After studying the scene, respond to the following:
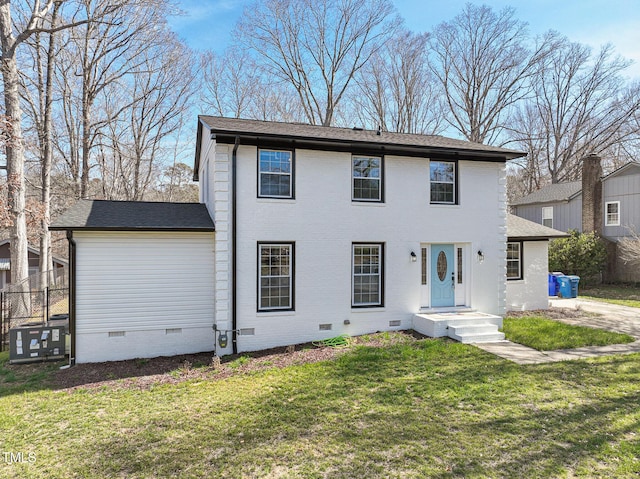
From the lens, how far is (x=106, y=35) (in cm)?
1820

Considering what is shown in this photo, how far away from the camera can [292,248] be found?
9.09m

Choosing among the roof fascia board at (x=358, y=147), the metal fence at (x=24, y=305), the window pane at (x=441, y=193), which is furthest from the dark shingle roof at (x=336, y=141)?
the metal fence at (x=24, y=305)

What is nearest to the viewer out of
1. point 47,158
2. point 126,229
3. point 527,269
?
point 126,229

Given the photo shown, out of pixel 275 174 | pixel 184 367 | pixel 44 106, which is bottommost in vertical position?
pixel 184 367

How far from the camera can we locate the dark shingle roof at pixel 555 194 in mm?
21781

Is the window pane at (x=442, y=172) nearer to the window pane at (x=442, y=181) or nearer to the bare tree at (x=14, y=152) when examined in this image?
the window pane at (x=442, y=181)

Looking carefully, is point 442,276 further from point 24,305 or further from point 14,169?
point 14,169

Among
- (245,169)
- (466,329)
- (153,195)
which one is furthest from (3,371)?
(153,195)

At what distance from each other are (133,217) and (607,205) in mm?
23161

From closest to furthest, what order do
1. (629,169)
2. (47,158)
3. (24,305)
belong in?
(24,305) < (47,158) < (629,169)

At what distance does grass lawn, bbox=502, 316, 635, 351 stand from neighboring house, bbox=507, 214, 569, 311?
2.06 m

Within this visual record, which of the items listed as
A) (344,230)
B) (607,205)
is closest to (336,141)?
(344,230)

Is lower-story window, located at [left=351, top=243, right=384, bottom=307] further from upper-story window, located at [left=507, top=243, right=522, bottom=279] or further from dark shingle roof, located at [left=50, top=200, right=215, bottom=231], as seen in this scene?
upper-story window, located at [left=507, top=243, right=522, bottom=279]

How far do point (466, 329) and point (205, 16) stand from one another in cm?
1564
